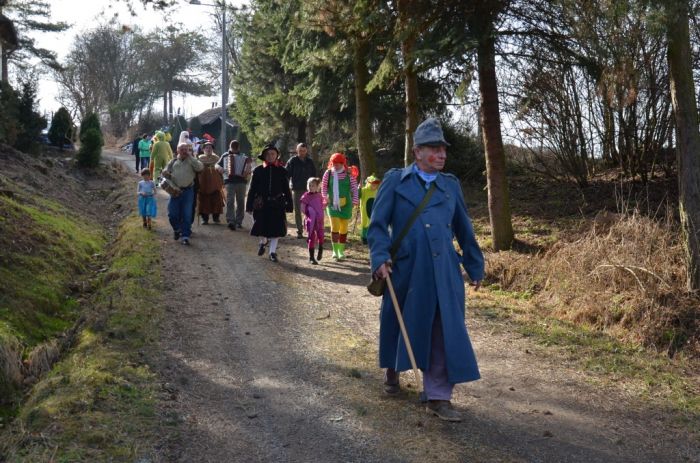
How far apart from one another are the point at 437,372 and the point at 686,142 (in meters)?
4.88

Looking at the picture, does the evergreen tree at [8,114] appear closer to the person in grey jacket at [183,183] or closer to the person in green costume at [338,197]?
the person in grey jacket at [183,183]

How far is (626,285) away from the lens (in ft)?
28.5

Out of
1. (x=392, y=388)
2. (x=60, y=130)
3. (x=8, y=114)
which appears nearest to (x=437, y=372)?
(x=392, y=388)

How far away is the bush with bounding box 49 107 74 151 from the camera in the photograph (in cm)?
3225

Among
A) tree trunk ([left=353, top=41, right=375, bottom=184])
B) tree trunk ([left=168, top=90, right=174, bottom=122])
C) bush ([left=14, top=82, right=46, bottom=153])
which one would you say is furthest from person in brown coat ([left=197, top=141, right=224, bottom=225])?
tree trunk ([left=168, top=90, right=174, bottom=122])

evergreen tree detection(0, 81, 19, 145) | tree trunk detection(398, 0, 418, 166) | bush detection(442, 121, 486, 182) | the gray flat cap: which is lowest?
the gray flat cap

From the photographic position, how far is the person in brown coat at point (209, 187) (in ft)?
54.1

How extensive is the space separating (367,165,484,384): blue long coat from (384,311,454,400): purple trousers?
6cm

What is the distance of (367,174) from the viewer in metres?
17.5

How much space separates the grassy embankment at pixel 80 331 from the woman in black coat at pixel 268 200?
1.88 metres

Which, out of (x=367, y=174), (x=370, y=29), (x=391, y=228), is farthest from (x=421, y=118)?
(x=391, y=228)

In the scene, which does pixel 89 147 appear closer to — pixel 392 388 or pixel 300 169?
pixel 300 169

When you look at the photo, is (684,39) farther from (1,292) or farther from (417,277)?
(1,292)

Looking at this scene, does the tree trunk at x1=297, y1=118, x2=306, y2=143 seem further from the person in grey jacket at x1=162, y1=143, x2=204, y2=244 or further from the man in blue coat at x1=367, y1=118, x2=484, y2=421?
the man in blue coat at x1=367, y1=118, x2=484, y2=421
